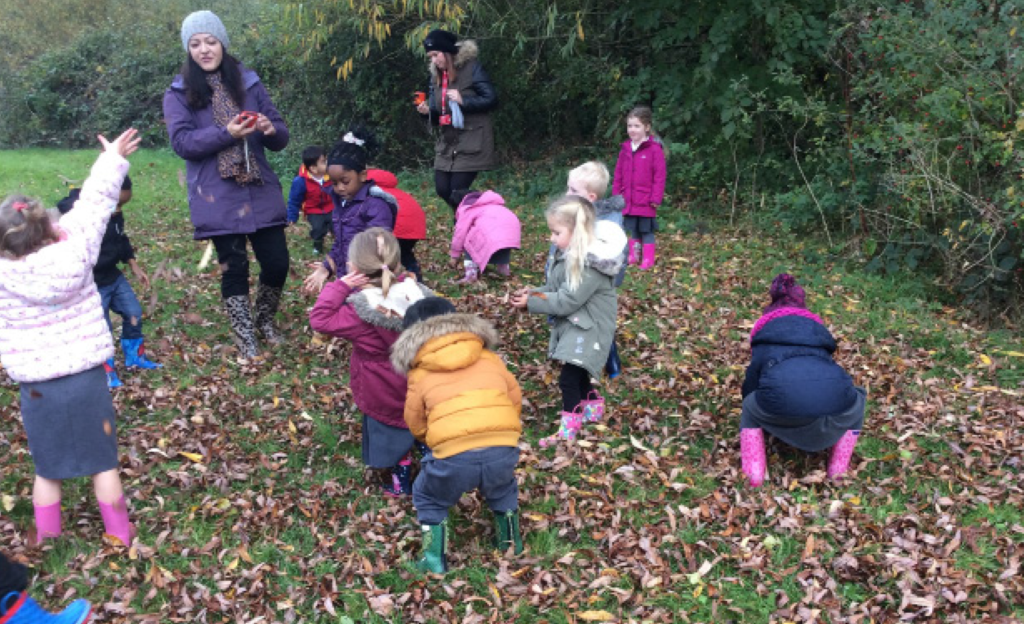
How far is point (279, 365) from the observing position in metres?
6.71

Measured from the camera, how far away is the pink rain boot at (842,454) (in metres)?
4.98

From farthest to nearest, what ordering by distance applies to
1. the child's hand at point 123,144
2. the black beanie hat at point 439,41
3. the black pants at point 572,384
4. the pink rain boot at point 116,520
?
1. the black beanie hat at point 439,41
2. the black pants at point 572,384
3. the pink rain boot at point 116,520
4. the child's hand at point 123,144

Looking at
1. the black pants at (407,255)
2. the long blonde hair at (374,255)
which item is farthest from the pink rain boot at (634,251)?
the long blonde hair at (374,255)

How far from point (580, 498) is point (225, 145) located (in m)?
3.42

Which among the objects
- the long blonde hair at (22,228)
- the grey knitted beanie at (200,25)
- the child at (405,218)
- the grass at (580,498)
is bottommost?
the grass at (580,498)

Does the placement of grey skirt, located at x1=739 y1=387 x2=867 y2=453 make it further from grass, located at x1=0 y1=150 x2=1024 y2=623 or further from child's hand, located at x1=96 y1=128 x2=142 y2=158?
child's hand, located at x1=96 y1=128 x2=142 y2=158

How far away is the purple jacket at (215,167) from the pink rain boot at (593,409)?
269 centimetres

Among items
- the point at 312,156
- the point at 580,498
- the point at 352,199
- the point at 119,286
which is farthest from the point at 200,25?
the point at 580,498

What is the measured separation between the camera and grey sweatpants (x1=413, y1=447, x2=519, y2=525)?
13.0 ft

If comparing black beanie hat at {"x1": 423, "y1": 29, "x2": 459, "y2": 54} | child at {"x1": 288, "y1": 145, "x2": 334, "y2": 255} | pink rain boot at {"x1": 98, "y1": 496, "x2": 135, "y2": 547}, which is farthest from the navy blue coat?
child at {"x1": 288, "y1": 145, "x2": 334, "y2": 255}

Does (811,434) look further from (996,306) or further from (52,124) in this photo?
(52,124)

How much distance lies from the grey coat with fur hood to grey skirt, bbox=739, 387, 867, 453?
15.0ft

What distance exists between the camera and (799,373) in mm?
4668

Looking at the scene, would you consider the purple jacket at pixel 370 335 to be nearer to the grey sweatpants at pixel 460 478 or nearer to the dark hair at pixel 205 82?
the grey sweatpants at pixel 460 478
